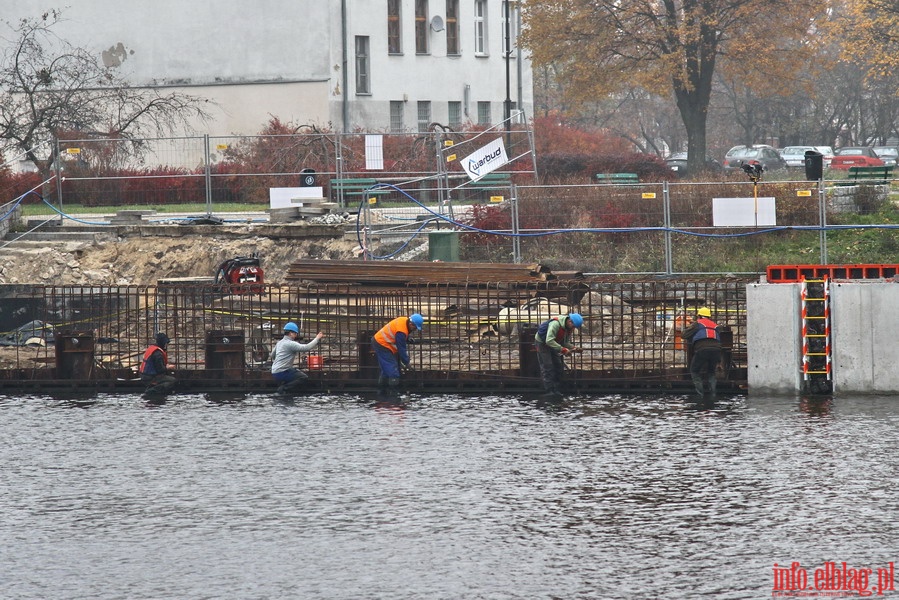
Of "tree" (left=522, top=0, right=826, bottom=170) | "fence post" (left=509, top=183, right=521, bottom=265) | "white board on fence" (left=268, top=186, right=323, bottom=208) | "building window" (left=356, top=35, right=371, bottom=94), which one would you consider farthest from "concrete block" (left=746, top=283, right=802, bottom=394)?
"building window" (left=356, top=35, right=371, bottom=94)

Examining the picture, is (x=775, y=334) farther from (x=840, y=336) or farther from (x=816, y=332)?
(x=840, y=336)

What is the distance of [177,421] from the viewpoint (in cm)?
1808

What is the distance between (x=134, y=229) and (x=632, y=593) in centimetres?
2377

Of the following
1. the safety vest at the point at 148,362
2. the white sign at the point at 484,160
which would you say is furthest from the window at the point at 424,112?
the safety vest at the point at 148,362

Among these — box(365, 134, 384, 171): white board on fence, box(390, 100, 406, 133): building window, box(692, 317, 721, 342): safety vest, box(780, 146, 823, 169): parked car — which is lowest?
box(692, 317, 721, 342): safety vest

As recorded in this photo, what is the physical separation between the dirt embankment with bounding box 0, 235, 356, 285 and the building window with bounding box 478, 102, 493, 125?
87.3 ft

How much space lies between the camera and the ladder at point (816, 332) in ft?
62.3

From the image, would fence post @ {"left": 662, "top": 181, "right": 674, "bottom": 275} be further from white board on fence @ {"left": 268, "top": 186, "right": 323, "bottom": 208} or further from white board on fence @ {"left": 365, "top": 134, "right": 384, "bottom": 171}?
white board on fence @ {"left": 268, "top": 186, "right": 323, "bottom": 208}

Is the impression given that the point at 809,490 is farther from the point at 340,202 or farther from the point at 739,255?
the point at 340,202

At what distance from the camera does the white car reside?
21906mm

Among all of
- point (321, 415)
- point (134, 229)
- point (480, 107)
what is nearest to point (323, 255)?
point (134, 229)

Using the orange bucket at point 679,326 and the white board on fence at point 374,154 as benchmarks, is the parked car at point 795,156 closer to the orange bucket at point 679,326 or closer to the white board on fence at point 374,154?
the white board on fence at point 374,154

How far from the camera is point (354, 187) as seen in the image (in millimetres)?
32500

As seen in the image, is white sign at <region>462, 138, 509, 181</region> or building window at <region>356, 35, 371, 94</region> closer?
white sign at <region>462, 138, 509, 181</region>
